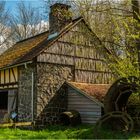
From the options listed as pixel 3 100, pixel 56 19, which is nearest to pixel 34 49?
pixel 56 19

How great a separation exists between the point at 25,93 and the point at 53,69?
2.23m

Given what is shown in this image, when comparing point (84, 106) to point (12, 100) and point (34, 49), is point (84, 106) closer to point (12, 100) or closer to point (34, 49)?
point (12, 100)

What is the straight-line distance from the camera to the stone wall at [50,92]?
71.4 ft

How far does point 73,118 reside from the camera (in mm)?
20766

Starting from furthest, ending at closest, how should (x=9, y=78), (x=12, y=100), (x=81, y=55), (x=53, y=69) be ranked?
(x=9, y=78)
(x=81, y=55)
(x=12, y=100)
(x=53, y=69)

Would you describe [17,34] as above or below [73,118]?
above

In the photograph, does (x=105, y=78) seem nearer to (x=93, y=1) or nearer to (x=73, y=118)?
(x=73, y=118)

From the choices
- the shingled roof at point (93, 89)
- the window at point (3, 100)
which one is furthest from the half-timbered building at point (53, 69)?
the window at point (3, 100)

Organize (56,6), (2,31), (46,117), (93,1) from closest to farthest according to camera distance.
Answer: (93,1), (46,117), (56,6), (2,31)

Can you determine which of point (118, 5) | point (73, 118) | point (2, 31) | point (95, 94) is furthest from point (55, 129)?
point (2, 31)

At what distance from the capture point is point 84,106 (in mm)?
21188

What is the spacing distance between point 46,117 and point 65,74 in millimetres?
2956

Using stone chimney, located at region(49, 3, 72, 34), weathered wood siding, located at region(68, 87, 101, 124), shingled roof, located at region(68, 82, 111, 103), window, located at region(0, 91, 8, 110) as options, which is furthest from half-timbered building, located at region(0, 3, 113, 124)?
window, located at region(0, 91, 8, 110)

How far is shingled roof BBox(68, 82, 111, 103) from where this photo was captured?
2083cm
